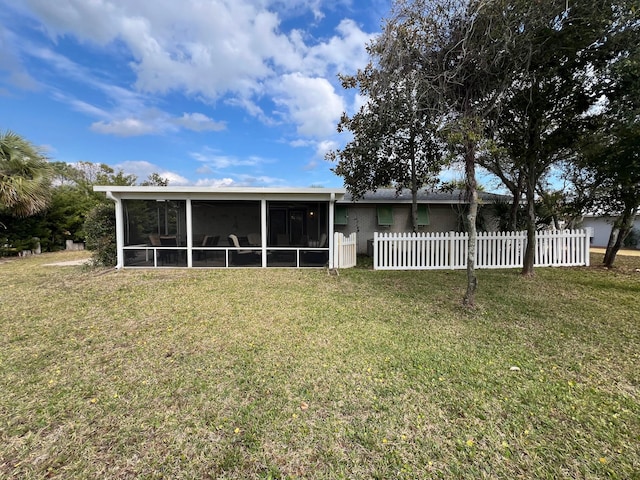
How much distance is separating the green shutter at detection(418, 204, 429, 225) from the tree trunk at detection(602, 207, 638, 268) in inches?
219

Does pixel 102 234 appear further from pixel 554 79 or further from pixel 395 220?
pixel 554 79

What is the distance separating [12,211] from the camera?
38.0 feet

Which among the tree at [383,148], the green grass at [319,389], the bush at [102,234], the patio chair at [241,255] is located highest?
the tree at [383,148]

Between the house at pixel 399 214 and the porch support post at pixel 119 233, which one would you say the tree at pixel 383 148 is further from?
the porch support post at pixel 119 233

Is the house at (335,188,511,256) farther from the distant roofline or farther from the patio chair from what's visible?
the patio chair

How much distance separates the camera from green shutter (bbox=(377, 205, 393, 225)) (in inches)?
481

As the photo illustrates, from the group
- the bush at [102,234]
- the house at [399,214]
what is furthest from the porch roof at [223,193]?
the house at [399,214]

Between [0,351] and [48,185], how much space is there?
1119 cm

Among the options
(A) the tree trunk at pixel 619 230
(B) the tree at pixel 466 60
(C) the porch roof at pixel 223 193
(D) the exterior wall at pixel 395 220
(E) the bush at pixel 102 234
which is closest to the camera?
(B) the tree at pixel 466 60

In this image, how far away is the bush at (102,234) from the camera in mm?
9266

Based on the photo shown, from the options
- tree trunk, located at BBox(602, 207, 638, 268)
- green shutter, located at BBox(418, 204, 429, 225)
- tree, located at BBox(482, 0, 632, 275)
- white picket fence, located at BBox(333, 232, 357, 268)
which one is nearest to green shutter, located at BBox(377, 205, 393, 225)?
green shutter, located at BBox(418, 204, 429, 225)

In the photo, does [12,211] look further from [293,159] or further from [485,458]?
[485,458]

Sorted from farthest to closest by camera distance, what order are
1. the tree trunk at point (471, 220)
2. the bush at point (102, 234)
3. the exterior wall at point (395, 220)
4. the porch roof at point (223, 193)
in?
the exterior wall at point (395, 220), the bush at point (102, 234), the porch roof at point (223, 193), the tree trunk at point (471, 220)

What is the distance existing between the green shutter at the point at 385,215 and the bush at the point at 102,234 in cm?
937
